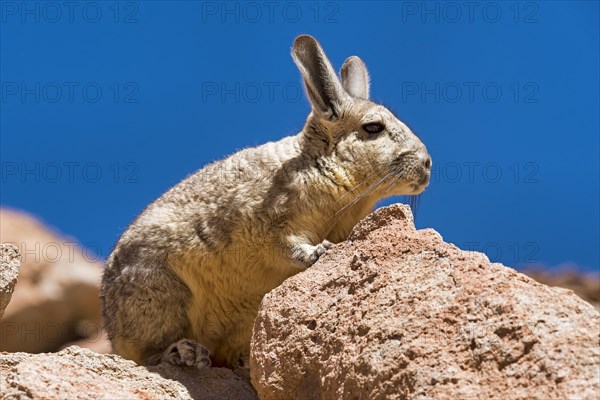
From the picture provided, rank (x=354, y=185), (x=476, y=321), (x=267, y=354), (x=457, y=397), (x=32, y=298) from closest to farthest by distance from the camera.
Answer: (x=457, y=397)
(x=476, y=321)
(x=267, y=354)
(x=354, y=185)
(x=32, y=298)

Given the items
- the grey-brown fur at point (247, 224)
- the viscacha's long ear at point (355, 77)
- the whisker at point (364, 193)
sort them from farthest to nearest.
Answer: the viscacha's long ear at point (355, 77)
the whisker at point (364, 193)
the grey-brown fur at point (247, 224)

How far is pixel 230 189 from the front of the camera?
26.4 feet

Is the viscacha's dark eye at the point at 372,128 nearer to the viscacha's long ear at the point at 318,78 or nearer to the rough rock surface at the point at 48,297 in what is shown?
the viscacha's long ear at the point at 318,78

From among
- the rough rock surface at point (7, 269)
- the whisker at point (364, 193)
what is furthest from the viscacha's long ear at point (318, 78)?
the rough rock surface at point (7, 269)

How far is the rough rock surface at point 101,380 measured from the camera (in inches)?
219

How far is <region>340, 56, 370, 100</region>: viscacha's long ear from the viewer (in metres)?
9.64

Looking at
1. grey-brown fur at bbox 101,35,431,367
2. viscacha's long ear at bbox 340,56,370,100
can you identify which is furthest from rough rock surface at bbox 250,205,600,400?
viscacha's long ear at bbox 340,56,370,100

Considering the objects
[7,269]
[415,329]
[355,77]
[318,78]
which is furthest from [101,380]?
[355,77]

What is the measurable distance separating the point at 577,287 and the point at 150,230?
6.87 meters

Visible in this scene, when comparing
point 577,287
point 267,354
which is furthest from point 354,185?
point 577,287

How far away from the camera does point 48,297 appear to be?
17.0 metres

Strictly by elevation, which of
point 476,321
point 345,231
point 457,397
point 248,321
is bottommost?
point 457,397

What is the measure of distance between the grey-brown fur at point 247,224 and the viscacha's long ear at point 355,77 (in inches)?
48.3

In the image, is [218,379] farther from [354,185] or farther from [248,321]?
[354,185]
